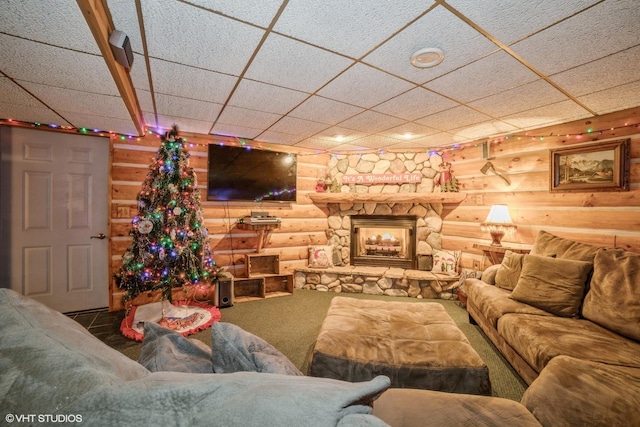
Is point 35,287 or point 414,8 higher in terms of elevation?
point 414,8

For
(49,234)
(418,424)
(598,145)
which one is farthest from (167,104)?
(598,145)

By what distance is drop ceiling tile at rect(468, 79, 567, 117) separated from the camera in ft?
7.83

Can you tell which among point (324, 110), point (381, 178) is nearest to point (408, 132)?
point (381, 178)

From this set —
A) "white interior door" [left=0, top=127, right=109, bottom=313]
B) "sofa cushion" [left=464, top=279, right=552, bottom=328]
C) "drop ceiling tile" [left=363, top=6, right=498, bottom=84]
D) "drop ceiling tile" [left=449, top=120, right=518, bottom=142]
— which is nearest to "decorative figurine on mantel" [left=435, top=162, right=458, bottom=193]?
"drop ceiling tile" [left=449, top=120, right=518, bottom=142]

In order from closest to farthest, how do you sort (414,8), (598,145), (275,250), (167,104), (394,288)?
(414,8)
(167,104)
(598,145)
(394,288)
(275,250)

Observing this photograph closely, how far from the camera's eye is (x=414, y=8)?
146 centimetres

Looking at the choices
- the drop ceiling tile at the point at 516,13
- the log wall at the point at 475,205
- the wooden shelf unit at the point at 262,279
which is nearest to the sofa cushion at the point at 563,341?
the log wall at the point at 475,205

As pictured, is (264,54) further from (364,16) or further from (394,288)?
(394,288)

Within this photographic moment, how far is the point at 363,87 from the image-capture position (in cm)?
238

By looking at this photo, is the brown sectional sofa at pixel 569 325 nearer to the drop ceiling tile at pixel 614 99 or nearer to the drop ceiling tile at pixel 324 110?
the drop ceiling tile at pixel 614 99

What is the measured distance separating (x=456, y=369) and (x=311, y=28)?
88.8 inches

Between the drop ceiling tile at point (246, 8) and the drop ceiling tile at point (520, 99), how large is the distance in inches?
86.5

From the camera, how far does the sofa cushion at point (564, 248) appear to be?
251 cm

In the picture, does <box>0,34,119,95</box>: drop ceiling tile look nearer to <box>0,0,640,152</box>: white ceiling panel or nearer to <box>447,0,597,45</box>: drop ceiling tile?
<box>0,0,640,152</box>: white ceiling panel
